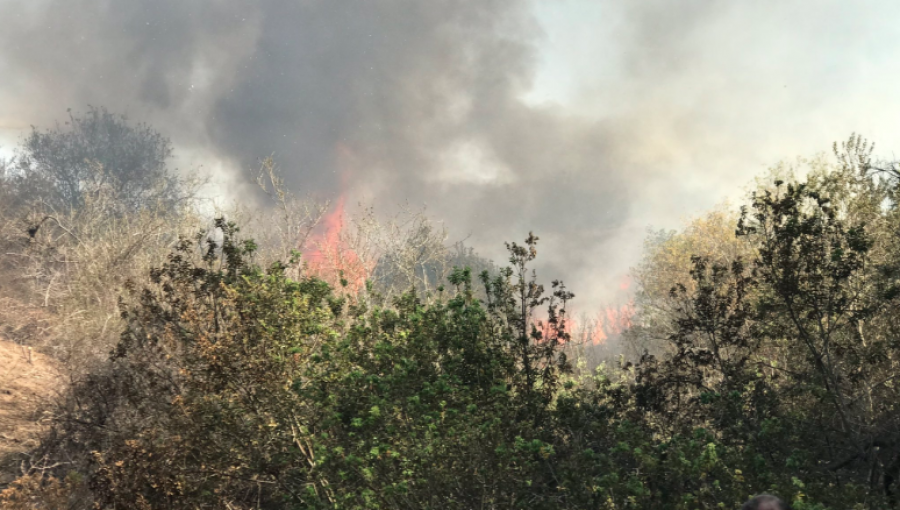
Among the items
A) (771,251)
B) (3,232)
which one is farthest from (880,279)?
(3,232)

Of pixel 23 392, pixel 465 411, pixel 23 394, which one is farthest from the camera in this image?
pixel 23 392

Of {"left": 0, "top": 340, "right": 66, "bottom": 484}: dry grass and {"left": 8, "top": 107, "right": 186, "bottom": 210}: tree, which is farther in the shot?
{"left": 8, "top": 107, "right": 186, "bottom": 210}: tree

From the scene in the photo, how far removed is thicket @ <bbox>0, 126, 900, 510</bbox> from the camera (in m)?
7.06

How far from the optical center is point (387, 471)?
736cm

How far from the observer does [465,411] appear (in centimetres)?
807

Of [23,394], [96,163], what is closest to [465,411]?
[23,394]

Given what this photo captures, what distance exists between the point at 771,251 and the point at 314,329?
7429 mm

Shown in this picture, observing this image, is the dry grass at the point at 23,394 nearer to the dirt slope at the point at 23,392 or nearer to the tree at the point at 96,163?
the dirt slope at the point at 23,392

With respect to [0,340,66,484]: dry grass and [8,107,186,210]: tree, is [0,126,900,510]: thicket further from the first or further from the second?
[8,107,186,210]: tree

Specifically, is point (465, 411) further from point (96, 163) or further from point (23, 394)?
point (96, 163)

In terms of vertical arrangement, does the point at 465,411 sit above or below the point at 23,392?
below

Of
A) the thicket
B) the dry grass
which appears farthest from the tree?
the thicket

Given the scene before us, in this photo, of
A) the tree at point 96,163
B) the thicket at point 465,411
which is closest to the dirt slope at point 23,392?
the thicket at point 465,411

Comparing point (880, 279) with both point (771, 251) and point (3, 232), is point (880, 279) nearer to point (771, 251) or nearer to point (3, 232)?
point (771, 251)
